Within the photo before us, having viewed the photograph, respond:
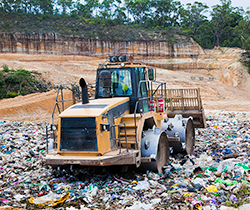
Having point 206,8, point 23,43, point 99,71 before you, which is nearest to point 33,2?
point 23,43

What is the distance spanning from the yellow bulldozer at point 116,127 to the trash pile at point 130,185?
0.45 meters

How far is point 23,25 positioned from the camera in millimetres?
41812

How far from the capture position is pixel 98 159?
5219 millimetres

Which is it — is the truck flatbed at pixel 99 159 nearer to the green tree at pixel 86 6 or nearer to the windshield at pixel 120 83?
the windshield at pixel 120 83

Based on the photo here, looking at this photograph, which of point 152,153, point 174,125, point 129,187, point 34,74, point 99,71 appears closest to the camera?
point 129,187

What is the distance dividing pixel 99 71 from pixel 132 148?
213cm

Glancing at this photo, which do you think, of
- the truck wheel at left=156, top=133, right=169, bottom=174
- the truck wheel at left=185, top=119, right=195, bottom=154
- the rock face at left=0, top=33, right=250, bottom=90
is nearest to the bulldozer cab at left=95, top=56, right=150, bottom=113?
the truck wheel at left=156, top=133, right=169, bottom=174

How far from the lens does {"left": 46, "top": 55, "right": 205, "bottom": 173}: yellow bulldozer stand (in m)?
5.43

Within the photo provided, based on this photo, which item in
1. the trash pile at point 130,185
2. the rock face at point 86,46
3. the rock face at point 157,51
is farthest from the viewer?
the rock face at point 86,46

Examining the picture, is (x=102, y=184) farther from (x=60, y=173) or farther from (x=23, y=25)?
(x=23, y=25)

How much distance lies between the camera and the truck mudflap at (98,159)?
5227 millimetres

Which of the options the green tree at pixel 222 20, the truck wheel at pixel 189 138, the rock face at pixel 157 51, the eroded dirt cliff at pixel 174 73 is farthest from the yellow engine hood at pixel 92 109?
the green tree at pixel 222 20

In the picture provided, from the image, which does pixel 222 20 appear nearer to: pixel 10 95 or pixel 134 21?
pixel 134 21

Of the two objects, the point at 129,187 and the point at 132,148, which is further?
the point at 132,148
